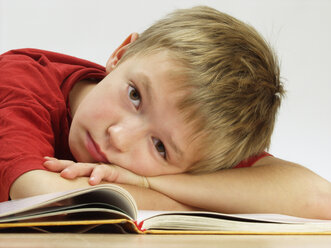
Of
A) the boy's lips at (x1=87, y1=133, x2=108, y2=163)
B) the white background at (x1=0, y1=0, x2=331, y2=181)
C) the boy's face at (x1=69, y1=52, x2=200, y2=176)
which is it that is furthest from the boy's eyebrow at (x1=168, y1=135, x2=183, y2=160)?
the white background at (x1=0, y1=0, x2=331, y2=181)

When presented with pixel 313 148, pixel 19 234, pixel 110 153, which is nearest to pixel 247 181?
pixel 110 153

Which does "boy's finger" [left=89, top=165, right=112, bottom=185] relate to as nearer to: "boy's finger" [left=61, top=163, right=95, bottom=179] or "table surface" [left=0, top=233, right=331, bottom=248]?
"boy's finger" [left=61, top=163, right=95, bottom=179]

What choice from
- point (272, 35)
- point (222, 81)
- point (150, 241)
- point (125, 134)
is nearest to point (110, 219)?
point (150, 241)

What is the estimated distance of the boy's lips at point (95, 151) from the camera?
97 centimetres

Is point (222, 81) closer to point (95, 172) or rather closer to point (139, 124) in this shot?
point (139, 124)

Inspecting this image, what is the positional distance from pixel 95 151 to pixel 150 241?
0.47 meters

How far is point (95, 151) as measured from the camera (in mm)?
980

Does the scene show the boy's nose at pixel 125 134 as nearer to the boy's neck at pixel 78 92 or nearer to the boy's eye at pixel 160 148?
the boy's eye at pixel 160 148

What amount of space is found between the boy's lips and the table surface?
404 mm

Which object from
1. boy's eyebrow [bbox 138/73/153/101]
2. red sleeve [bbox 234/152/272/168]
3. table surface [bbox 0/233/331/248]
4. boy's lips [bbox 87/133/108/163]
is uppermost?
boy's eyebrow [bbox 138/73/153/101]

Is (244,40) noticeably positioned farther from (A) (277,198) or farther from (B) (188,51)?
(A) (277,198)

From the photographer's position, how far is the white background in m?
2.29

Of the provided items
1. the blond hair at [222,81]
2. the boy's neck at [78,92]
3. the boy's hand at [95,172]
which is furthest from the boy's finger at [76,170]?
the boy's neck at [78,92]

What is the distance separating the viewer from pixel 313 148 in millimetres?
2330
